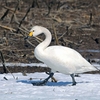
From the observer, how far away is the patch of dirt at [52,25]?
45.8ft

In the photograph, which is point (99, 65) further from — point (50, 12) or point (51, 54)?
point (50, 12)

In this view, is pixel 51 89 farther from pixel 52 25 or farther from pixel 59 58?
pixel 52 25

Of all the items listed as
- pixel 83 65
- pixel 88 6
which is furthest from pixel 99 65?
pixel 88 6

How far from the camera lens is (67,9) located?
22172 millimetres

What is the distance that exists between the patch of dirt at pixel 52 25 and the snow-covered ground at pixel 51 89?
2040mm

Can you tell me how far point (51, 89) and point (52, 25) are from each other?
396 centimetres

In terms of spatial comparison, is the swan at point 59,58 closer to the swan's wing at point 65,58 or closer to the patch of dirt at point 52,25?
the swan's wing at point 65,58

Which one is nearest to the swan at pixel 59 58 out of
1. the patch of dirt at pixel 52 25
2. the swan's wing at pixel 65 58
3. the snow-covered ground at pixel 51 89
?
the swan's wing at pixel 65 58

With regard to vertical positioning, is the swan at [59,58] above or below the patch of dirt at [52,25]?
above

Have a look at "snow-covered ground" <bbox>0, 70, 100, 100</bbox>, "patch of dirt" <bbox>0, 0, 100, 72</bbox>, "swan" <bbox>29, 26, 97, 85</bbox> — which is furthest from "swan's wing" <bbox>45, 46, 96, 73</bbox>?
"patch of dirt" <bbox>0, 0, 100, 72</bbox>

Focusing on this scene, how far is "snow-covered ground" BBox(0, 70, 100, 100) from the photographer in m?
7.90

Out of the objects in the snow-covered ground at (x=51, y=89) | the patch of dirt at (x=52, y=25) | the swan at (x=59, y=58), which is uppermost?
the swan at (x=59, y=58)

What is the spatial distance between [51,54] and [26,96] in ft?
5.23

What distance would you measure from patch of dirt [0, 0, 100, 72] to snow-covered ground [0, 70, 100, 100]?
6.69 feet
